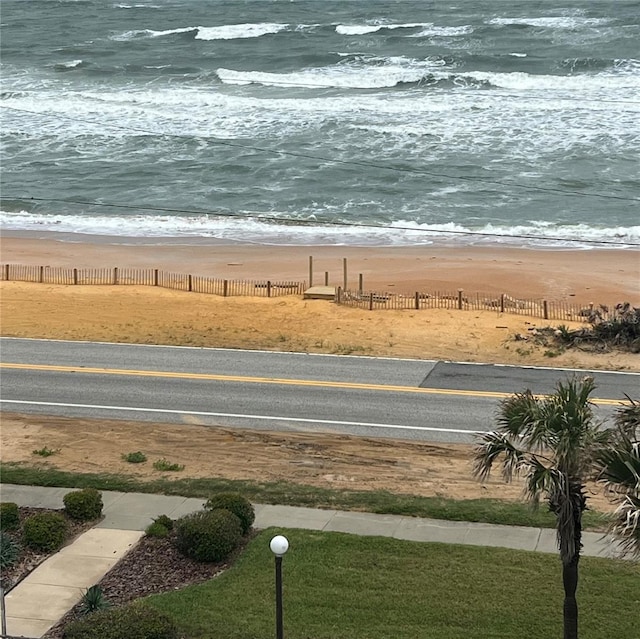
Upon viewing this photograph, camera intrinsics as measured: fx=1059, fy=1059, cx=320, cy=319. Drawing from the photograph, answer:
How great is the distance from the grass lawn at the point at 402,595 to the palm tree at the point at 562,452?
177cm

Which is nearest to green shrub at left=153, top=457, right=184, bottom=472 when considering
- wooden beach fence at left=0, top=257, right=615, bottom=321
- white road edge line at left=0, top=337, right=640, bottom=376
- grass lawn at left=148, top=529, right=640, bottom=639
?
grass lawn at left=148, top=529, right=640, bottom=639

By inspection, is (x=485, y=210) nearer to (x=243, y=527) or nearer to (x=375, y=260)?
(x=375, y=260)

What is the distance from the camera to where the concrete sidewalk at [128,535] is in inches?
664

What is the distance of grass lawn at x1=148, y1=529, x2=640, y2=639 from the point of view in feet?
50.7

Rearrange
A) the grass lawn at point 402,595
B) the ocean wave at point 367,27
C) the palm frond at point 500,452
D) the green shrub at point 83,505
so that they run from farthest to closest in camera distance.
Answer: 1. the ocean wave at point 367,27
2. the green shrub at point 83,505
3. the grass lawn at point 402,595
4. the palm frond at point 500,452

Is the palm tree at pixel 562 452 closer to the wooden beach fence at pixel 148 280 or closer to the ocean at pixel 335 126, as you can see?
the wooden beach fence at pixel 148 280

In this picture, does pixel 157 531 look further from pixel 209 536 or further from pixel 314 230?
pixel 314 230

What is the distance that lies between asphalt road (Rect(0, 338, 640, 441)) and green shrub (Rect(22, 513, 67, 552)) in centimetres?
688

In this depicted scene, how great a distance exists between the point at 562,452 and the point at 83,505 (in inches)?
399

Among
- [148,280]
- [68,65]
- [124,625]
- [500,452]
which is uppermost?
[68,65]

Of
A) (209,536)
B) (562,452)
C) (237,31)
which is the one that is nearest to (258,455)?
(209,536)

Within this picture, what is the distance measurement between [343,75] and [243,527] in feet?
210

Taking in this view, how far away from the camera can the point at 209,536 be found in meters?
17.8

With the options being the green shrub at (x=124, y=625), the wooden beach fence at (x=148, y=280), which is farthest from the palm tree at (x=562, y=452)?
the wooden beach fence at (x=148, y=280)
